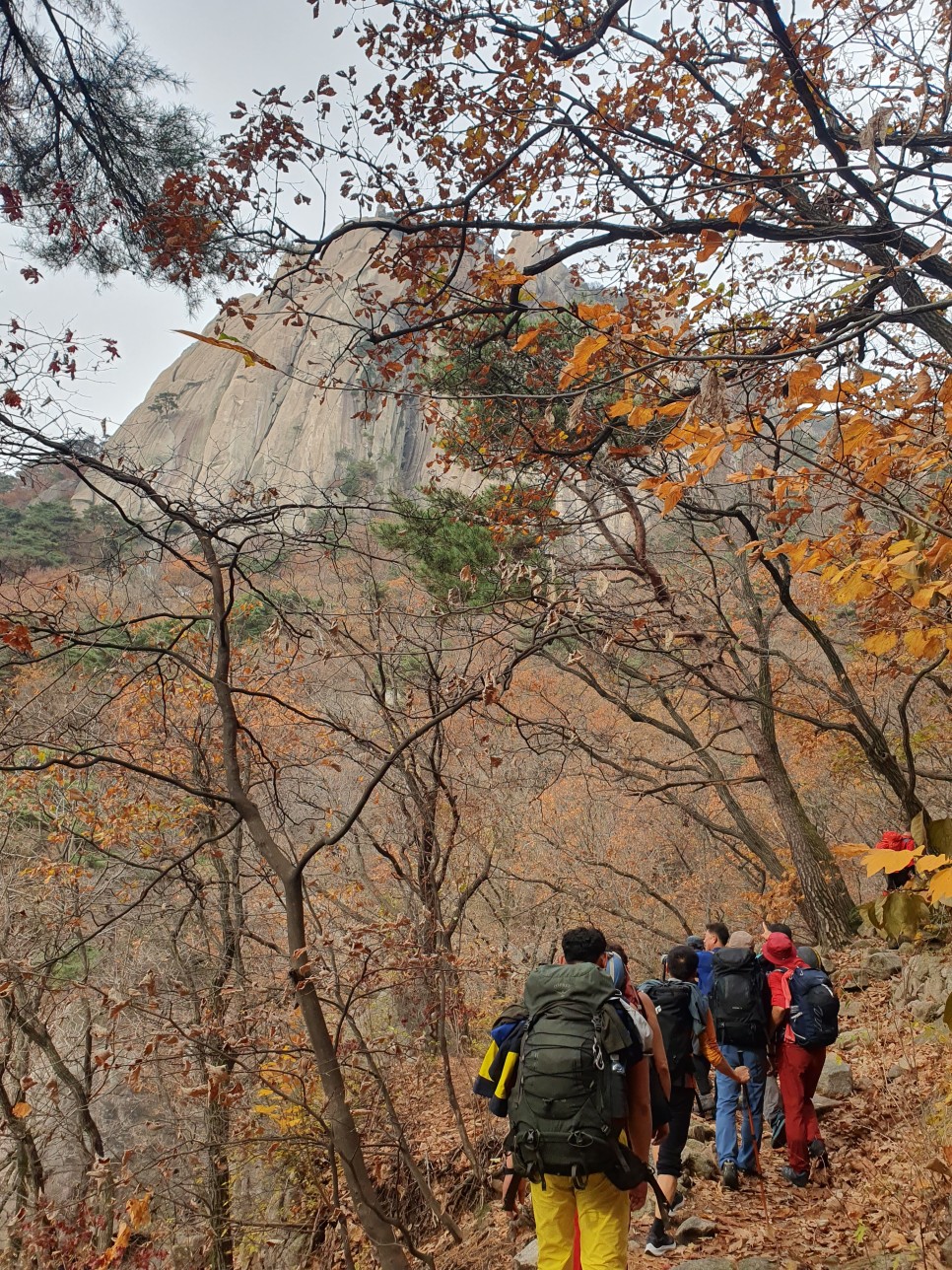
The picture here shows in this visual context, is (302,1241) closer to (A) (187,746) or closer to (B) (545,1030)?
(A) (187,746)

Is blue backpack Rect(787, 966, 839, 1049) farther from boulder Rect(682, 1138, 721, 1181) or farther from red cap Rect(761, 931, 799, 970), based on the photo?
boulder Rect(682, 1138, 721, 1181)

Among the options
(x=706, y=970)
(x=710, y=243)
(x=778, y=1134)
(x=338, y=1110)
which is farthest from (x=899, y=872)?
(x=778, y=1134)

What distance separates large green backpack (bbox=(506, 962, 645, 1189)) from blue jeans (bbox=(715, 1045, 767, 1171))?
2206mm

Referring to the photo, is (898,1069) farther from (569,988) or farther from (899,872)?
(899,872)

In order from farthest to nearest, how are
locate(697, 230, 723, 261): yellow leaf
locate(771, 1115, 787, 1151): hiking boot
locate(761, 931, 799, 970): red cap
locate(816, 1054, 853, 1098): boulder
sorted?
locate(816, 1054, 853, 1098): boulder, locate(771, 1115, 787, 1151): hiking boot, locate(761, 931, 799, 970): red cap, locate(697, 230, 723, 261): yellow leaf

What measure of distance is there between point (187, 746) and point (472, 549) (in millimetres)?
4938

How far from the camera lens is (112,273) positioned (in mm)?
4359

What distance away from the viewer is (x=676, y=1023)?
13.3 feet

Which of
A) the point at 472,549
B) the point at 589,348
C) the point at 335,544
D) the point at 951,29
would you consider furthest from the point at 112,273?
the point at 472,549

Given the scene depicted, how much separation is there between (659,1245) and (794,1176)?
1.02m

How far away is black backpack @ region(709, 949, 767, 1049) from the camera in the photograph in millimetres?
4445

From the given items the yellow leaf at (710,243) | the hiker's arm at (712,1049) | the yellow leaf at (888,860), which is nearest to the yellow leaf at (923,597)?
the yellow leaf at (888,860)

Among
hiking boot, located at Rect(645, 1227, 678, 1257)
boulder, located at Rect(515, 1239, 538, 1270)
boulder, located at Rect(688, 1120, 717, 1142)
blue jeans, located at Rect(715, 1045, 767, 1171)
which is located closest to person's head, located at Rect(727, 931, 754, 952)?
blue jeans, located at Rect(715, 1045, 767, 1171)

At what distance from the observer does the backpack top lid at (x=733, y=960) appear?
4469 mm
